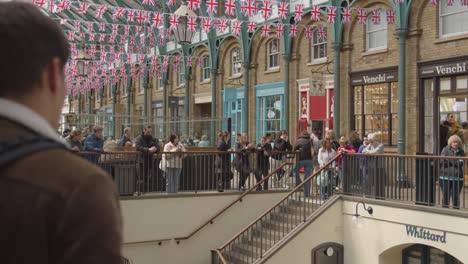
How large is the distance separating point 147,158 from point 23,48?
1320 centimetres

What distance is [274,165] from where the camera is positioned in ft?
53.4

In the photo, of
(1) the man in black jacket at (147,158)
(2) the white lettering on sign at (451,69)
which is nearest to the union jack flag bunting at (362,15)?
(2) the white lettering on sign at (451,69)

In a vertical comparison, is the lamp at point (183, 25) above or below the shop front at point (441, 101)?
above

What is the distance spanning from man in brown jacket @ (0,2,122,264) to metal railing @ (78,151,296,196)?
12098 millimetres

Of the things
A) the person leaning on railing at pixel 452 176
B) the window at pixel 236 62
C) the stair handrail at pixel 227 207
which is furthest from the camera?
the window at pixel 236 62

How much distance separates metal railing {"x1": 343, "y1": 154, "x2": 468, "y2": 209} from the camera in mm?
11484

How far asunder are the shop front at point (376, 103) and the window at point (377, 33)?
3.06ft

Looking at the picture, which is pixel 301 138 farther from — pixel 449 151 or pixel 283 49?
pixel 283 49

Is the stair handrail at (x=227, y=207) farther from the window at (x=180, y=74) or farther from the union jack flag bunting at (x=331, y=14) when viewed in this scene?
the window at (x=180, y=74)

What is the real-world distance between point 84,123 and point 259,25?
849 cm

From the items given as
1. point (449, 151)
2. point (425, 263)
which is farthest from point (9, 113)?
point (425, 263)

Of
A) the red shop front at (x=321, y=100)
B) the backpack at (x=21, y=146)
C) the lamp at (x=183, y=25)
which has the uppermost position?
the lamp at (x=183, y=25)

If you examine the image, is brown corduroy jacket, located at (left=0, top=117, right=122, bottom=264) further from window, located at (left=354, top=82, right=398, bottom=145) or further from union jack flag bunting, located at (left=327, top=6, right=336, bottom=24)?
window, located at (left=354, top=82, right=398, bottom=145)

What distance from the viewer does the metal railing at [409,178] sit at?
11.5 meters
